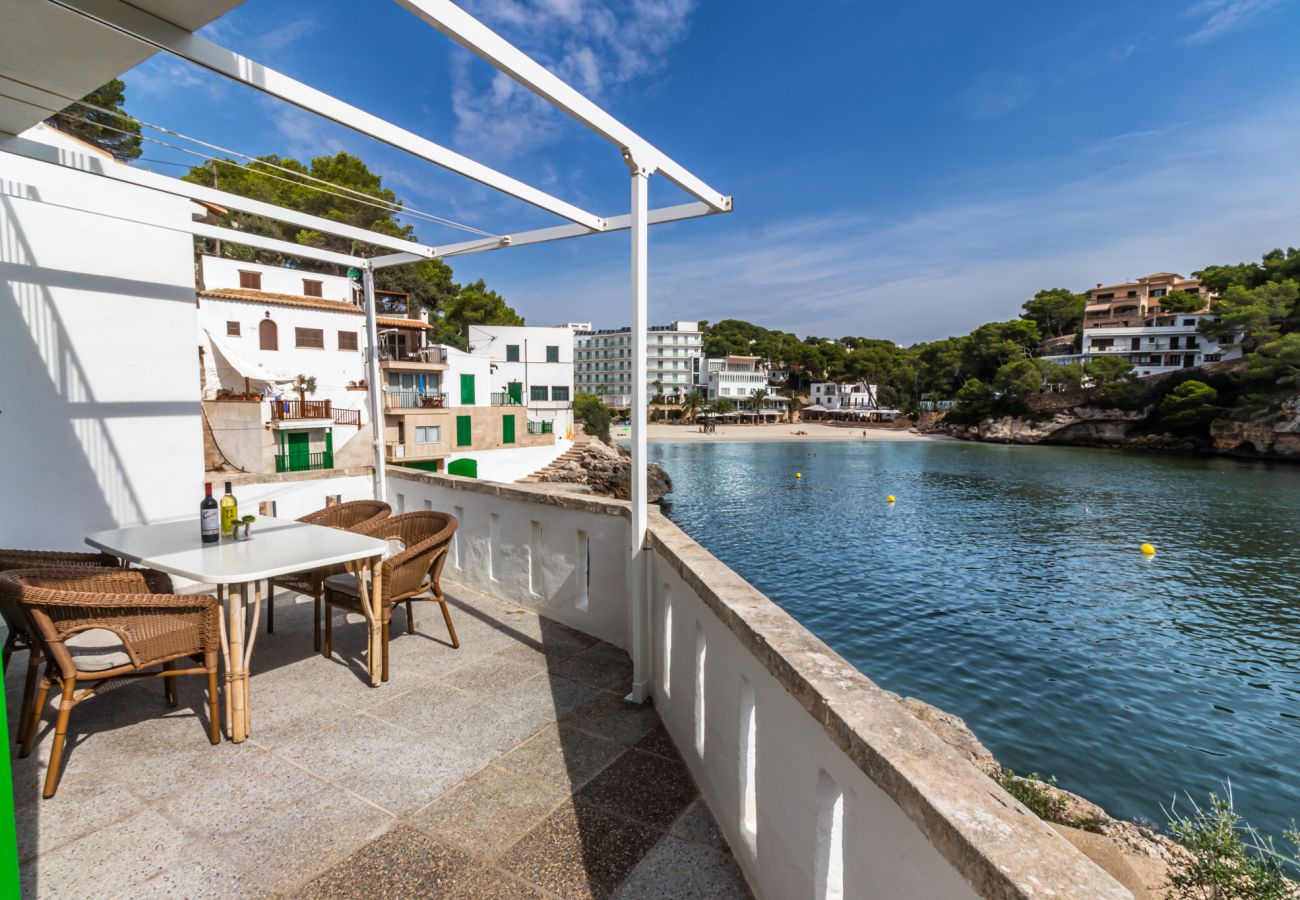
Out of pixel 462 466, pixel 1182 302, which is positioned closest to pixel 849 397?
pixel 1182 302

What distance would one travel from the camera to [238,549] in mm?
3459

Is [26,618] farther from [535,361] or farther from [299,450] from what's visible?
[535,361]

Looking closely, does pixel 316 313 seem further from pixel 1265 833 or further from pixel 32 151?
pixel 1265 833

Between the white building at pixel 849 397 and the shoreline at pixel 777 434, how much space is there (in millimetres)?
8140

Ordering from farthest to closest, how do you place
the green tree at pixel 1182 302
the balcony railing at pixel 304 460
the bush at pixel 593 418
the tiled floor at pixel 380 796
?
the green tree at pixel 1182 302, the bush at pixel 593 418, the balcony railing at pixel 304 460, the tiled floor at pixel 380 796

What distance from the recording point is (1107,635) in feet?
44.0

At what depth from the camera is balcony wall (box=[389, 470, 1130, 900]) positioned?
0.94 meters

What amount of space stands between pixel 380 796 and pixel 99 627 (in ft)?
4.77

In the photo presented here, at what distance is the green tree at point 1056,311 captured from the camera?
80188mm

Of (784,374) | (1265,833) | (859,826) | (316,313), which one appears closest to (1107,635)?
(1265,833)

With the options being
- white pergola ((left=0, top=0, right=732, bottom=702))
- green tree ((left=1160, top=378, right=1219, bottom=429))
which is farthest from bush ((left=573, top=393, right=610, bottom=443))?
green tree ((left=1160, top=378, right=1219, bottom=429))

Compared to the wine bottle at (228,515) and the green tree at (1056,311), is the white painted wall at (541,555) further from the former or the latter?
the green tree at (1056,311)

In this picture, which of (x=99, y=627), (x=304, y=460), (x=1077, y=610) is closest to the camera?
(x=99, y=627)

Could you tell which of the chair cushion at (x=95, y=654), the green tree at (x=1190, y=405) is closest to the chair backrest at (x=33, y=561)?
the chair cushion at (x=95, y=654)
